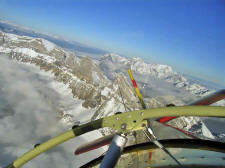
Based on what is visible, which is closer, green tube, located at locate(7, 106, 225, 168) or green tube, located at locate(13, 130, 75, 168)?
green tube, located at locate(7, 106, 225, 168)

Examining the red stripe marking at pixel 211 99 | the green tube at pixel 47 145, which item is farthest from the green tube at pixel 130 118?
the red stripe marking at pixel 211 99

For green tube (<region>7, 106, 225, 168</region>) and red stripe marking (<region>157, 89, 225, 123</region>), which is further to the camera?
red stripe marking (<region>157, 89, 225, 123</region>)

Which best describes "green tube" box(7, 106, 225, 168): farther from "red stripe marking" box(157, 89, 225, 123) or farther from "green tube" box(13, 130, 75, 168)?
"red stripe marking" box(157, 89, 225, 123)

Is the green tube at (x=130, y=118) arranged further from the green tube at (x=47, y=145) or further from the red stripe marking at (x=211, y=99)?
the red stripe marking at (x=211, y=99)

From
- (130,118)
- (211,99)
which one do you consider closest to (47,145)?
(130,118)

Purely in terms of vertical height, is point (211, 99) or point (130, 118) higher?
point (211, 99)

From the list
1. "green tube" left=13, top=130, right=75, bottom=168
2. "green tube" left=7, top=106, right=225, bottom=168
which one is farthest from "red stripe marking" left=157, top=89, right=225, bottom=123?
"green tube" left=13, top=130, right=75, bottom=168

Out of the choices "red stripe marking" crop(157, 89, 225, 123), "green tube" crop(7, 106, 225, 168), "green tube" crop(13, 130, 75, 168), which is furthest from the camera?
"red stripe marking" crop(157, 89, 225, 123)

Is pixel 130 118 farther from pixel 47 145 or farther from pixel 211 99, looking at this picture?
pixel 211 99

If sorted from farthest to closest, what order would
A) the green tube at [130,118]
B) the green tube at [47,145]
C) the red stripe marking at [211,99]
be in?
the red stripe marking at [211,99]
the green tube at [47,145]
the green tube at [130,118]

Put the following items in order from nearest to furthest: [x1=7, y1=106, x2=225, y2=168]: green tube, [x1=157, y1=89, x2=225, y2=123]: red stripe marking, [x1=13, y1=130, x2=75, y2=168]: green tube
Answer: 1. [x1=7, y1=106, x2=225, y2=168]: green tube
2. [x1=13, y1=130, x2=75, y2=168]: green tube
3. [x1=157, y1=89, x2=225, y2=123]: red stripe marking

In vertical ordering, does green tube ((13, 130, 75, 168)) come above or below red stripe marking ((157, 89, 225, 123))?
below

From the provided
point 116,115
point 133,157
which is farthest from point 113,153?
point 133,157
